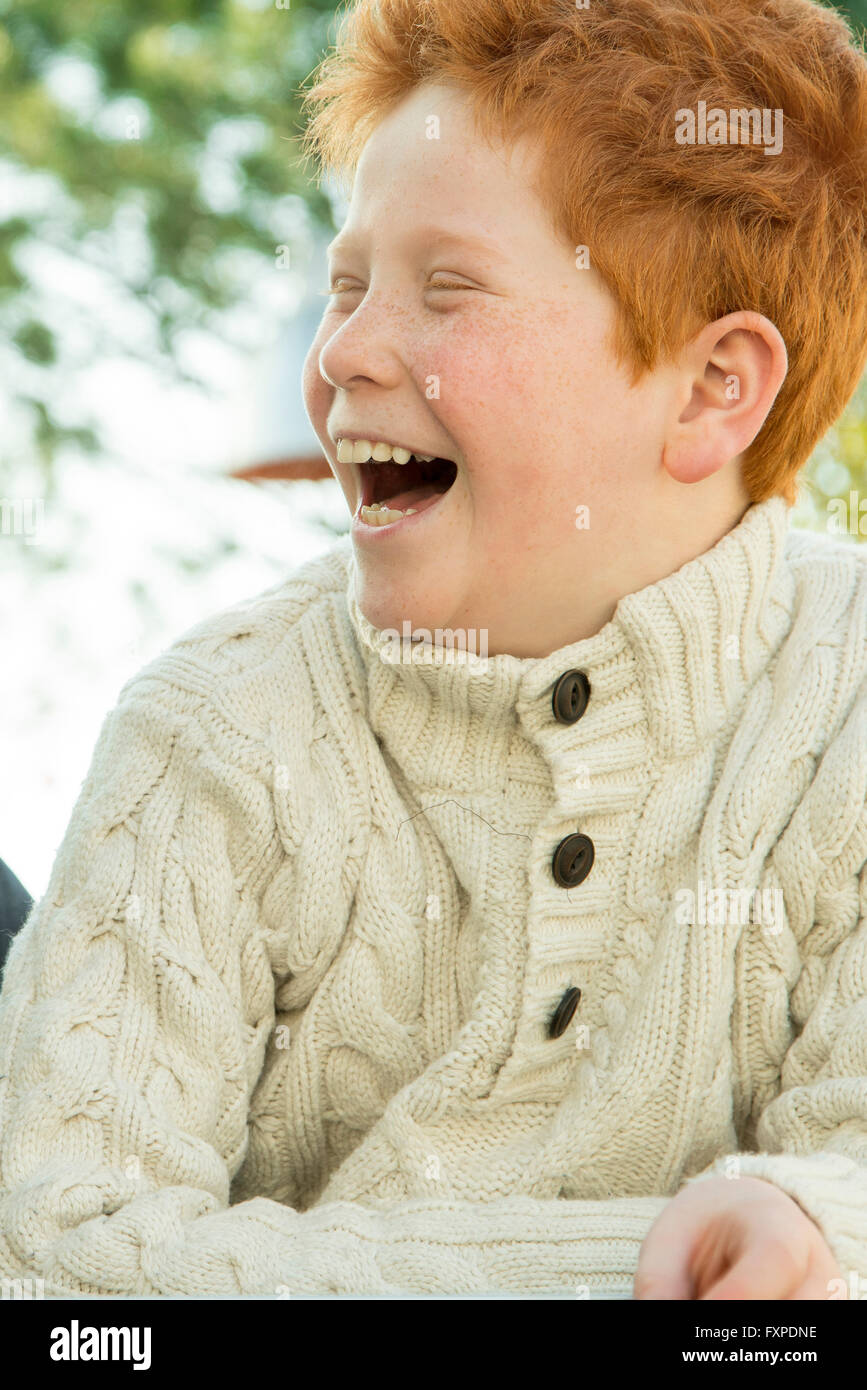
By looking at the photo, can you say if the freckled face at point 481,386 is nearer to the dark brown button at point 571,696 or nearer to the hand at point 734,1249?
the dark brown button at point 571,696

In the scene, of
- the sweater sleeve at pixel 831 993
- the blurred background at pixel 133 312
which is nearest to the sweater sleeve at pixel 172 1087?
the sweater sleeve at pixel 831 993

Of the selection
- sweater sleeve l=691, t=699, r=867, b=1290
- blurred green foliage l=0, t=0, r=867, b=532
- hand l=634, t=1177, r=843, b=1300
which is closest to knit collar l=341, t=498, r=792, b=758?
sweater sleeve l=691, t=699, r=867, b=1290

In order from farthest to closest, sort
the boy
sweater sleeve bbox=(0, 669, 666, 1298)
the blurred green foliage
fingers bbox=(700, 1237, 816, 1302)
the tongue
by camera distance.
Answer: the blurred green foliage
the tongue
the boy
sweater sleeve bbox=(0, 669, 666, 1298)
fingers bbox=(700, 1237, 816, 1302)

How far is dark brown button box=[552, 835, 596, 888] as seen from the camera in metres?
1.20

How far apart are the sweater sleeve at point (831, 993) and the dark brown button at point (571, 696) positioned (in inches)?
7.5

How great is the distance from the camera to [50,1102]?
111cm

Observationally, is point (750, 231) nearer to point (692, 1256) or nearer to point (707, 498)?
point (707, 498)

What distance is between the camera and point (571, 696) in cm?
121

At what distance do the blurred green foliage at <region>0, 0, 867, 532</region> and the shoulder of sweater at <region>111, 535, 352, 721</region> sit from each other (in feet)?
10.4

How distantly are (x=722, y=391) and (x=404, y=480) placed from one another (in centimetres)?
28

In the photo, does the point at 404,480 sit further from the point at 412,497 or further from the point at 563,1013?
the point at 563,1013

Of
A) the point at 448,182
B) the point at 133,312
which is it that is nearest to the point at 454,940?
the point at 448,182

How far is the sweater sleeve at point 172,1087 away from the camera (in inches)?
40.5

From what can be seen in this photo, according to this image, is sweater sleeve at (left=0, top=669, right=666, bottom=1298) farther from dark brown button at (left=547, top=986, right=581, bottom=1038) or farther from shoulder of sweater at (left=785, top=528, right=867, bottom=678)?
shoulder of sweater at (left=785, top=528, right=867, bottom=678)
